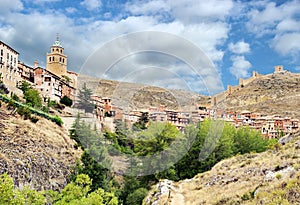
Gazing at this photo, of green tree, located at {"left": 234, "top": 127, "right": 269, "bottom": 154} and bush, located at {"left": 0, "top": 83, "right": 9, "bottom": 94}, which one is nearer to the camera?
green tree, located at {"left": 234, "top": 127, "right": 269, "bottom": 154}

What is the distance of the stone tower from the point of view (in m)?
72.4

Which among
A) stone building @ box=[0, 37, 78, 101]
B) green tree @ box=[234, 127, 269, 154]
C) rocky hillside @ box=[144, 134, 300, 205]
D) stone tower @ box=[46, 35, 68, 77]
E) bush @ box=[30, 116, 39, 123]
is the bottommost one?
rocky hillside @ box=[144, 134, 300, 205]

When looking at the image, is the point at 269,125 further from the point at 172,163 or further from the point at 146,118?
the point at 172,163

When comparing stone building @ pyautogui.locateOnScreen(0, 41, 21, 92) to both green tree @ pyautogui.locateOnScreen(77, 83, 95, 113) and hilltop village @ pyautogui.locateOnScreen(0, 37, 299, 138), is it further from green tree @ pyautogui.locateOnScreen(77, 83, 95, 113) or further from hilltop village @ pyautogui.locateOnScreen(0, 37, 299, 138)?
green tree @ pyautogui.locateOnScreen(77, 83, 95, 113)

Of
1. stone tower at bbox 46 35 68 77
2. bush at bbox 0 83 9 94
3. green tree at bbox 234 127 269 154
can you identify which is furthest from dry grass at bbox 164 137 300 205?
stone tower at bbox 46 35 68 77

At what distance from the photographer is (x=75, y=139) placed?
132ft

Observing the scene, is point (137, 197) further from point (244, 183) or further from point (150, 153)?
point (244, 183)

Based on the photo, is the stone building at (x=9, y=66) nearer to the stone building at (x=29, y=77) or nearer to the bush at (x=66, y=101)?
the stone building at (x=29, y=77)

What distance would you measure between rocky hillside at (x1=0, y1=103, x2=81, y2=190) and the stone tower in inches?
1434

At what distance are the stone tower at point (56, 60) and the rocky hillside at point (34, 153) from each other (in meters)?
36.4

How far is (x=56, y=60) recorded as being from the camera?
7306 centimetres

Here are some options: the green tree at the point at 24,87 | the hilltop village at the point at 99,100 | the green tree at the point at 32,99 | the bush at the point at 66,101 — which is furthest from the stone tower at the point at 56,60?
the green tree at the point at 32,99

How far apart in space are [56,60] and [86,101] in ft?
94.7

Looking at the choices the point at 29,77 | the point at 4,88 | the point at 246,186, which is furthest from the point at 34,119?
the point at 246,186
